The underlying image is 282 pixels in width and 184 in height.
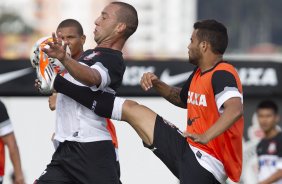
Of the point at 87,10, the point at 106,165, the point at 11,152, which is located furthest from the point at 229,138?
the point at 87,10

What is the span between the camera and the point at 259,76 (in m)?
16.8

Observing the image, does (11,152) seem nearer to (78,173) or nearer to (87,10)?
(78,173)

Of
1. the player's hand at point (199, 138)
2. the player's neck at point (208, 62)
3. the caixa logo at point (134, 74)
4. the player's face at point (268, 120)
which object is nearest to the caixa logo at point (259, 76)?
the caixa logo at point (134, 74)

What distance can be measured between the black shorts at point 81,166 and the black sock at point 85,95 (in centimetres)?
→ 37

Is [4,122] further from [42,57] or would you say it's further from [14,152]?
[42,57]

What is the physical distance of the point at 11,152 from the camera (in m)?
10.7

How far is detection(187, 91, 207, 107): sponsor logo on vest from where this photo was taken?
877 cm

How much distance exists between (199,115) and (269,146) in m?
4.93

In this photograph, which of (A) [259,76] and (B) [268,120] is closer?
(B) [268,120]

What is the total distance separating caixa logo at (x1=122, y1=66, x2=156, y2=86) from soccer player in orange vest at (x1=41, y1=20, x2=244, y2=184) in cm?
745

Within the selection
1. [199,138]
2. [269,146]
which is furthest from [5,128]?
[269,146]

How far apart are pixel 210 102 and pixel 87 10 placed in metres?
147

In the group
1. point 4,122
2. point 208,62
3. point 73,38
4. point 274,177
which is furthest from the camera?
point 274,177

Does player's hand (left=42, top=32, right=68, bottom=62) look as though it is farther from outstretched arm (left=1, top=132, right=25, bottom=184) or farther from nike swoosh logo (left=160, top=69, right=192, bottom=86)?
nike swoosh logo (left=160, top=69, right=192, bottom=86)
